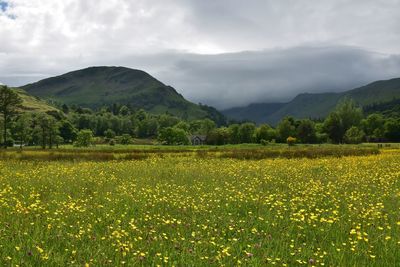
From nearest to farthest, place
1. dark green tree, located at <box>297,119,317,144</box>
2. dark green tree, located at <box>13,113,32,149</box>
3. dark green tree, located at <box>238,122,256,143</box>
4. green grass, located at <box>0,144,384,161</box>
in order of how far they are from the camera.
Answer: green grass, located at <box>0,144,384,161</box> < dark green tree, located at <box>13,113,32,149</box> < dark green tree, located at <box>297,119,317,144</box> < dark green tree, located at <box>238,122,256,143</box>

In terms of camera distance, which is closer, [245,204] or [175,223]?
[175,223]

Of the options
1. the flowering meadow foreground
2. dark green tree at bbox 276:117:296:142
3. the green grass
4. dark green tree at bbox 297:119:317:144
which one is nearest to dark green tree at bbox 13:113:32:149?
dark green tree at bbox 276:117:296:142

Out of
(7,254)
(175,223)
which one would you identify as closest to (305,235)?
(175,223)

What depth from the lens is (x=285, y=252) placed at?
23.9 ft

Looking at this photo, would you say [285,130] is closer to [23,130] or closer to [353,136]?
[353,136]

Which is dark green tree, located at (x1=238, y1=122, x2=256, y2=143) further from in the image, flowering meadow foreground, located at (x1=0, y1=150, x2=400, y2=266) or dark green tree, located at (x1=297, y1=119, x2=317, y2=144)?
flowering meadow foreground, located at (x1=0, y1=150, x2=400, y2=266)

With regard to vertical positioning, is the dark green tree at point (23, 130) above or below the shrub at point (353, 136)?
above

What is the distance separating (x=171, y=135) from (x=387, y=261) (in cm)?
16307

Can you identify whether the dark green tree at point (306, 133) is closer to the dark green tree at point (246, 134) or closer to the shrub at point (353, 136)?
the shrub at point (353, 136)

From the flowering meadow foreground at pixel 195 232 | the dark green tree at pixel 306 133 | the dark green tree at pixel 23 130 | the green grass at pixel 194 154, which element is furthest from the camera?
the dark green tree at pixel 306 133

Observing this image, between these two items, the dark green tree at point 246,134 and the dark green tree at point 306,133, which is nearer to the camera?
the dark green tree at point 306,133

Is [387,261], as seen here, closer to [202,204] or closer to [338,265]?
[338,265]

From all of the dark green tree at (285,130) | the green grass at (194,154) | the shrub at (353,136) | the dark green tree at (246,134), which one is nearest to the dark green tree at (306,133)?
the dark green tree at (285,130)

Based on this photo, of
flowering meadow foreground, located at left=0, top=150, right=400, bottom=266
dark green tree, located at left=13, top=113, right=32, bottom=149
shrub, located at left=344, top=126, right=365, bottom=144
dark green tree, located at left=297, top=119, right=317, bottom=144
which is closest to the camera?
flowering meadow foreground, located at left=0, top=150, right=400, bottom=266
